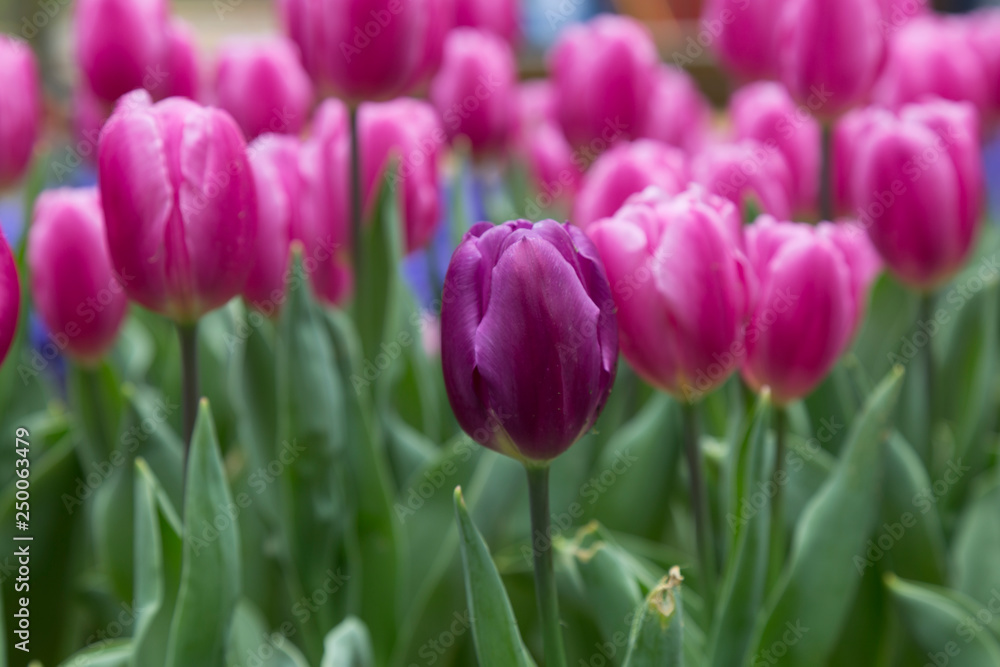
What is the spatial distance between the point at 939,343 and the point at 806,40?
272 millimetres

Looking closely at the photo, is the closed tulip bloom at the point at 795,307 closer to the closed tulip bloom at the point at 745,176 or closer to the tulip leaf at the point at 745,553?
the tulip leaf at the point at 745,553

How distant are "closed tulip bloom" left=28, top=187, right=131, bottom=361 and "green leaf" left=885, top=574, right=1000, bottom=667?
1.50ft

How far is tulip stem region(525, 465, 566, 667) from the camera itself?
0.39 metres

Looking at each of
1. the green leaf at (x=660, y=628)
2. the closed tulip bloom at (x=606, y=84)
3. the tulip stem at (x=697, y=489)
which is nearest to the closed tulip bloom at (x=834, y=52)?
the closed tulip bloom at (x=606, y=84)

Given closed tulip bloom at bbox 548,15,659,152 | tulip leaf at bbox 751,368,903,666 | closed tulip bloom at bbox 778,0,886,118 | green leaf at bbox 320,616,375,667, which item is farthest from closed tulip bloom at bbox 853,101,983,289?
green leaf at bbox 320,616,375,667

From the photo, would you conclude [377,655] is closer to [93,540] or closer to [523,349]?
[93,540]

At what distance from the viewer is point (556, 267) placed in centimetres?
36

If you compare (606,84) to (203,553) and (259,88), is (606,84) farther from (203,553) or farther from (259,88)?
(203,553)

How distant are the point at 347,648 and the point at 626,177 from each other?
0.31 meters

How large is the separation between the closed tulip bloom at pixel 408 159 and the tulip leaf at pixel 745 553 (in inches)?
13.1

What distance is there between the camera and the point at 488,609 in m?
0.41

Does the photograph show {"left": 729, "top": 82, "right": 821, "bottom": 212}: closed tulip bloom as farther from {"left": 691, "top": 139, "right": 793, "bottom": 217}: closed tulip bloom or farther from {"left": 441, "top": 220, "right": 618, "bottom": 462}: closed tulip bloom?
{"left": 441, "top": 220, "right": 618, "bottom": 462}: closed tulip bloom

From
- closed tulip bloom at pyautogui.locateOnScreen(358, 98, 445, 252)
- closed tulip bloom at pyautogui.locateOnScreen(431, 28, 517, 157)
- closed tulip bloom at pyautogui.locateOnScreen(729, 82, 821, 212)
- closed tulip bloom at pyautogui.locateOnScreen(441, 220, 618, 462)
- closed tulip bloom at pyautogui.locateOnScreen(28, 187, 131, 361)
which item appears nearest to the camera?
closed tulip bloom at pyautogui.locateOnScreen(441, 220, 618, 462)

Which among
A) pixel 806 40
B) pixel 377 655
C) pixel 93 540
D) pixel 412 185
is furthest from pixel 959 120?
pixel 93 540
